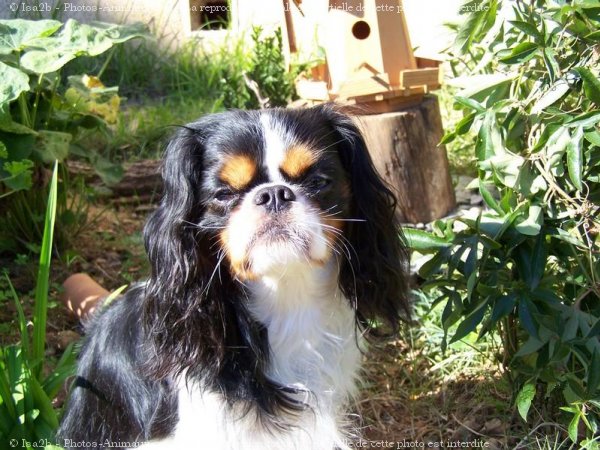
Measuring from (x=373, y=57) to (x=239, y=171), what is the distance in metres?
1.73

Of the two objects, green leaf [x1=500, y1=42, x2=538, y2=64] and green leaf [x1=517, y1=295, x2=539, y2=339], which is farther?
green leaf [x1=517, y1=295, x2=539, y2=339]

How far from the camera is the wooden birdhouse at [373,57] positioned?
3.48 meters

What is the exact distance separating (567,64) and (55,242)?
252 cm

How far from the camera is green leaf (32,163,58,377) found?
2.56m

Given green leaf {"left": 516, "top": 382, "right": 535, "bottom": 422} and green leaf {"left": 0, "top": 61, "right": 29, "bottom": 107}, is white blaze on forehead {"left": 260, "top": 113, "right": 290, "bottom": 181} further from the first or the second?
green leaf {"left": 0, "top": 61, "right": 29, "bottom": 107}

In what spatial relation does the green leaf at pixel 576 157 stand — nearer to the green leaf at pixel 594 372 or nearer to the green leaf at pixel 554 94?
the green leaf at pixel 554 94

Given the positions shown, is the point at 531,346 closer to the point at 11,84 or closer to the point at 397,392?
the point at 397,392

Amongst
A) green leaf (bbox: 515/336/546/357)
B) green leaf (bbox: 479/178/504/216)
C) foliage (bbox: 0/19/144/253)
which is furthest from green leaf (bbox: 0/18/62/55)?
green leaf (bbox: 515/336/546/357)

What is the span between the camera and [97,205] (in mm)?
4336

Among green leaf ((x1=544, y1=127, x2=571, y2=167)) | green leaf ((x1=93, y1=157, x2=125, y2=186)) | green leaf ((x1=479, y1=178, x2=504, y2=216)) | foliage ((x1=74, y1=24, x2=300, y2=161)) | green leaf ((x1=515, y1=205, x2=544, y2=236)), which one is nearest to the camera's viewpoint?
green leaf ((x1=544, y1=127, x2=571, y2=167))

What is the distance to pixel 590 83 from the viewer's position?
2100 mm

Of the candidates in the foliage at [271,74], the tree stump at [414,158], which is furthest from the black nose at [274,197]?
the foliage at [271,74]

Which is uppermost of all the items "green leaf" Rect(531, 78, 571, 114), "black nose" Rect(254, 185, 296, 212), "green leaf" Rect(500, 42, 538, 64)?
"green leaf" Rect(500, 42, 538, 64)

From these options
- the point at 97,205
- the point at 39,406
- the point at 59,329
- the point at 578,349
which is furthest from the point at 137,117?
the point at 578,349
